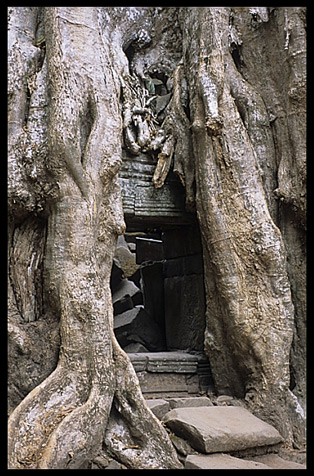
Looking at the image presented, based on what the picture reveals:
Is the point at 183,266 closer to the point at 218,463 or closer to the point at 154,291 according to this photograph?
the point at 154,291

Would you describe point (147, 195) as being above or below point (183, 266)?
above

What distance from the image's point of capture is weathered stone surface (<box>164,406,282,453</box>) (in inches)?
150

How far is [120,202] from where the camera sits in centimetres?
459

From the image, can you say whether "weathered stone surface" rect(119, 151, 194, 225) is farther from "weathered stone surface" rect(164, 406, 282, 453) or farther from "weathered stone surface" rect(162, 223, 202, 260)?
"weathered stone surface" rect(164, 406, 282, 453)

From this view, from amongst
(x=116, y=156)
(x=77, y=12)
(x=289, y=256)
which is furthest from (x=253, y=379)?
(x=77, y=12)

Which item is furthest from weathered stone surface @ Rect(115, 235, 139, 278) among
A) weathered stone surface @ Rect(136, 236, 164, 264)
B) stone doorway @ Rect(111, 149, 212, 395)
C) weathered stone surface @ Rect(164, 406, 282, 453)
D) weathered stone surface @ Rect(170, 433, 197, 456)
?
weathered stone surface @ Rect(170, 433, 197, 456)

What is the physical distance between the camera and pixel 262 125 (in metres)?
5.64

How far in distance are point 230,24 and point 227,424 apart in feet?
14.9

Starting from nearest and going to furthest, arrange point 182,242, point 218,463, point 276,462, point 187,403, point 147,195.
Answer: point 218,463 < point 276,462 < point 187,403 < point 147,195 < point 182,242

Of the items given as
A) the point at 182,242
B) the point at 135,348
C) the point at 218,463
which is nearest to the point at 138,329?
the point at 135,348

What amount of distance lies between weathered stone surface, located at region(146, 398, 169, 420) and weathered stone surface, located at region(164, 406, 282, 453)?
156 mm

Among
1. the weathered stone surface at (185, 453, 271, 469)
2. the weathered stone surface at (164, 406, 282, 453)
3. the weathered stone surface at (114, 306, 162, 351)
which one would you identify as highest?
the weathered stone surface at (114, 306, 162, 351)

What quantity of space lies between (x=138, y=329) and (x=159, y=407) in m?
2.65

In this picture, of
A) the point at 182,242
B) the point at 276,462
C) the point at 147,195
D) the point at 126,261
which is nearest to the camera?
the point at 276,462
